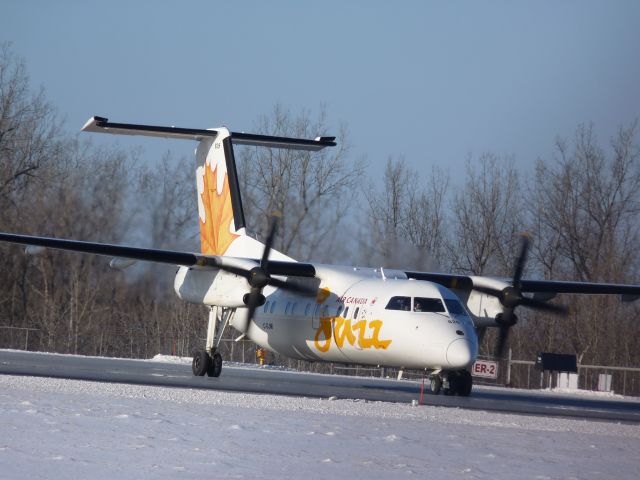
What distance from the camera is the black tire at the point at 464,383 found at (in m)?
21.5

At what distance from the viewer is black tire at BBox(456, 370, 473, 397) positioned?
70.4 feet

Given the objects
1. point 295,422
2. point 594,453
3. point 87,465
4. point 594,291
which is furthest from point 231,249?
point 87,465

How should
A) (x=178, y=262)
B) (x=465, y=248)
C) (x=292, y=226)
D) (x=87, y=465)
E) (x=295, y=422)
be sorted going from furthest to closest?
(x=465, y=248) → (x=292, y=226) → (x=178, y=262) → (x=295, y=422) → (x=87, y=465)

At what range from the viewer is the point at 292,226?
131ft

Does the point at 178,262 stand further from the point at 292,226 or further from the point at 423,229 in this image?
the point at 423,229

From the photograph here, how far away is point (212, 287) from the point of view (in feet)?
78.0

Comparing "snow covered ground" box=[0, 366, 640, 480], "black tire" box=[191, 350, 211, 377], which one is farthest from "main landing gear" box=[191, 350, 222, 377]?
"snow covered ground" box=[0, 366, 640, 480]

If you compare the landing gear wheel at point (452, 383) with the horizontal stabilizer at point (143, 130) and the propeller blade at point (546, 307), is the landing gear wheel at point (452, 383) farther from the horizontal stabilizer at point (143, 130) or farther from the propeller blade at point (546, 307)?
the horizontal stabilizer at point (143, 130)

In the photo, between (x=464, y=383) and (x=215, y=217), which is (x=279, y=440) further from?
(x=215, y=217)

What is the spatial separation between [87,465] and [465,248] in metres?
40.3

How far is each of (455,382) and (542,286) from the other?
15.9 ft

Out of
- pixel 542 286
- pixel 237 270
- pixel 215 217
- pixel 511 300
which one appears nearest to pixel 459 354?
pixel 511 300

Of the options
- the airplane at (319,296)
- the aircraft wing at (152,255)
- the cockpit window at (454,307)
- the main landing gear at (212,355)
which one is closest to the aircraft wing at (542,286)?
the airplane at (319,296)

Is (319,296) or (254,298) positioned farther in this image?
(319,296)
